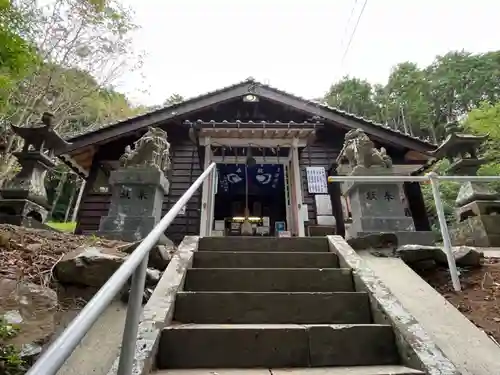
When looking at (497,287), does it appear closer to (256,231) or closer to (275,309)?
(275,309)

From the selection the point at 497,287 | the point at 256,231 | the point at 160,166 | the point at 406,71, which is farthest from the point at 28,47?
the point at 406,71

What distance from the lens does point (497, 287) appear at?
2.96 metres

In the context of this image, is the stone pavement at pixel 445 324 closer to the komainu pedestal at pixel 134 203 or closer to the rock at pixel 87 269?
the rock at pixel 87 269

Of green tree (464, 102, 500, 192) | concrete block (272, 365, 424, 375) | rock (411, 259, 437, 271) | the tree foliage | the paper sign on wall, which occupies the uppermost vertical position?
the tree foliage

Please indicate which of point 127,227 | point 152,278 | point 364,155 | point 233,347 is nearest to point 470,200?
point 364,155

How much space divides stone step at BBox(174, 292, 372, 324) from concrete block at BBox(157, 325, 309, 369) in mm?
339

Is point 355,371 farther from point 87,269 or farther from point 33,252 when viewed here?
point 33,252

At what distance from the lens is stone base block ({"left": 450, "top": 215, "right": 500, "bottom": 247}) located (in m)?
5.12

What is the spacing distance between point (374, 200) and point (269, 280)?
2.52m

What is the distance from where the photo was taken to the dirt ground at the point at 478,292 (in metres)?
2.55

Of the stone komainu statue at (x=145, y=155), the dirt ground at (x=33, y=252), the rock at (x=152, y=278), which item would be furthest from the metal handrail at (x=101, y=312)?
the stone komainu statue at (x=145, y=155)

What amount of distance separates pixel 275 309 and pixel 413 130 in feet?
103

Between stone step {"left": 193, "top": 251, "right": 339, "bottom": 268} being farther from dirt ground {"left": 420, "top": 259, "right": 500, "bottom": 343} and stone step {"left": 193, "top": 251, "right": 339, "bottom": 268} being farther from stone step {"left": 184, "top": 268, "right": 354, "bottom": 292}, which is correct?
dirt ground {"left": 420, "top": 259, "right": 500, "bottom": 343}

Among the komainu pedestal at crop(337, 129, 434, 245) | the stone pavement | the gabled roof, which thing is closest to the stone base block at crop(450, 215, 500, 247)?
the komainu pedestal at crop(337, 129, 434, 245)
